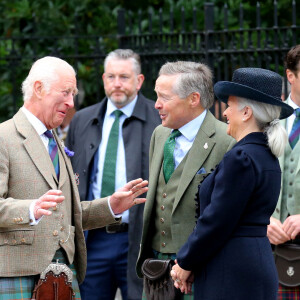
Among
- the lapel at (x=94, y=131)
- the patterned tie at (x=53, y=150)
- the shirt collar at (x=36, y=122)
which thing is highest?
the shirt collar at (x=36, y=122)

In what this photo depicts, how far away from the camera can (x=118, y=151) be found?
6375 mm

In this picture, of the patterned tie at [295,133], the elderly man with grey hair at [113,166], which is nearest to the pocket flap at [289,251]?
the patterned tie at [295,133]

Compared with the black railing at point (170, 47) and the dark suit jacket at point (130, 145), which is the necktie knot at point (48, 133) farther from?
the black railing at point (170, 47)

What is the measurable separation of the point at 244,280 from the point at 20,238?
1.25 metres

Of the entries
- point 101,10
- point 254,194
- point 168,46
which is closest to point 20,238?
point 254,194

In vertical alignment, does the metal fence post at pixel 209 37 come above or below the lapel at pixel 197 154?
above

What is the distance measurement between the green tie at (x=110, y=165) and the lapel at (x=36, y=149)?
158 centimetres

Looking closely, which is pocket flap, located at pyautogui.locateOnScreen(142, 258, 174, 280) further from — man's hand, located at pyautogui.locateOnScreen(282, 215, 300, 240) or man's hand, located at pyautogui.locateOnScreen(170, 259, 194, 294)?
man's hand, located at pyautogui.locateOnScreen(282, 215, 300, 240)

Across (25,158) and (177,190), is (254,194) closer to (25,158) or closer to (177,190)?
(177,190)

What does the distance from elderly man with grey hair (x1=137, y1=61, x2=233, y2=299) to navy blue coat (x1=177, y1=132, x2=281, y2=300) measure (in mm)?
600

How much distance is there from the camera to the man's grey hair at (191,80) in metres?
Answer: 5.08

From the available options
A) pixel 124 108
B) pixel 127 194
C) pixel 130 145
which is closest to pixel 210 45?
pixel 124 108

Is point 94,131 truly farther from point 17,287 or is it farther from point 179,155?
point 17,287

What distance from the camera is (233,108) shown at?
4.35m
